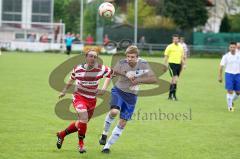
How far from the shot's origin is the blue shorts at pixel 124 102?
11000 mm

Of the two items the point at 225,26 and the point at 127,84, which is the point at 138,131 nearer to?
the point at 127,84

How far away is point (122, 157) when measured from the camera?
412 inches

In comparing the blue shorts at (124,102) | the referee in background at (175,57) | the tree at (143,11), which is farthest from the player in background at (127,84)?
the tree at (143,11)

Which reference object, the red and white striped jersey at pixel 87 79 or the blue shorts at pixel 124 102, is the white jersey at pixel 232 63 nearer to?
the blue shorts at pixel 124 102

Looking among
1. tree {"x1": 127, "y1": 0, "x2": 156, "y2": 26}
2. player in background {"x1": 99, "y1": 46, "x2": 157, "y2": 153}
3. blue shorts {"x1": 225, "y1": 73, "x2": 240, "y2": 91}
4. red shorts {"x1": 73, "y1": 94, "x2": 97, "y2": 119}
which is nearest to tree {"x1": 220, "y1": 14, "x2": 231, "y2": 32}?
tree {"x1": 127, "y1": 0, "x2": 156, "y2": 26}

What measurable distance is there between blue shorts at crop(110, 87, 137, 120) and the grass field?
70cm

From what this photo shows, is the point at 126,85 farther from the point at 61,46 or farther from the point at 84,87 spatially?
the point at 61,46

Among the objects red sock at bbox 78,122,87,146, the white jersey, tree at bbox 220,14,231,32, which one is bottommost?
red sock at bbox 78,122,87,146

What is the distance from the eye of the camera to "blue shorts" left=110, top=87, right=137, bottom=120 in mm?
11000

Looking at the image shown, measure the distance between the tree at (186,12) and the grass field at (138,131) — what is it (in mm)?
47073

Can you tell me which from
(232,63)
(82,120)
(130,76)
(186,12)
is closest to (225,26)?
(186,12)

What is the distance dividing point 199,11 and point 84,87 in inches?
2379

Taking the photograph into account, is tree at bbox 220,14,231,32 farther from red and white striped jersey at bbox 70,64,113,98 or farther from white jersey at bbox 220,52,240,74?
red and white striped jersey at bbox 70,64,113,98

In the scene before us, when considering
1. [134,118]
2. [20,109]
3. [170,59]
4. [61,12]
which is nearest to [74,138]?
[134,118]
